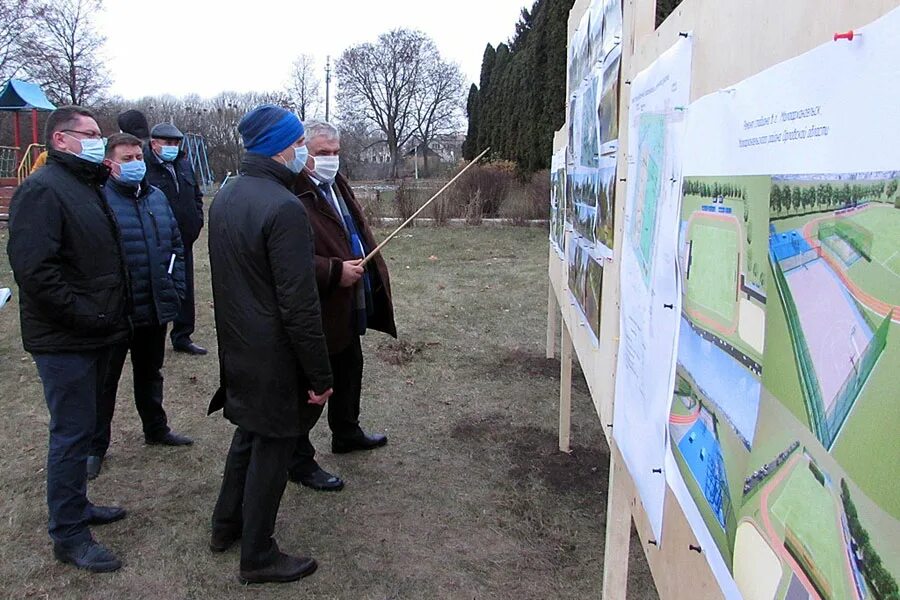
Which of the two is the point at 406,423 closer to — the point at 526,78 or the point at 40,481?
the point at 40,481

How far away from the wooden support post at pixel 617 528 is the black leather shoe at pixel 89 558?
7.00 ft

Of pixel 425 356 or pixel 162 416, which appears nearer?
pixel 162 416

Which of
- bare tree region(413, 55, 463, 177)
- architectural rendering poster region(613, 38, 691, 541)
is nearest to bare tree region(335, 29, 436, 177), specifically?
bare tree region(413, 55, 463, 177)

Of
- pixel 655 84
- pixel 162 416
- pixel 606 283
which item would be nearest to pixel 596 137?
pixel 606 283

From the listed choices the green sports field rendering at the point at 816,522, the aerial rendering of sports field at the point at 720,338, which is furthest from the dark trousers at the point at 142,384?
the green sports field rendering at the point at 816,522

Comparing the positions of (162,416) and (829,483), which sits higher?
(829,483)

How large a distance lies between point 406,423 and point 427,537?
148 cm

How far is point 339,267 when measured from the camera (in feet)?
11.0

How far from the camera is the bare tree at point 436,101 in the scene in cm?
4497

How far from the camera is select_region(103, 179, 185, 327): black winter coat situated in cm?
358

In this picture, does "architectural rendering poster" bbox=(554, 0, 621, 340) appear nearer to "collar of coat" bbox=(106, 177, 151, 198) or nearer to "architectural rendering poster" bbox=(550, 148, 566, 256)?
"architectural rendering poster" bbox=(550, 148, 566, 256)

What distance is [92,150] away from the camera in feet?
9.53

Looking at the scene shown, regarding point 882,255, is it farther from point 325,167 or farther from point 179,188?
point 179,188

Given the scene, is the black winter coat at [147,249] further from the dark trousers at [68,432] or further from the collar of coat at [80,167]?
the dark trousers at [68,432]
